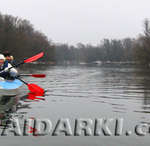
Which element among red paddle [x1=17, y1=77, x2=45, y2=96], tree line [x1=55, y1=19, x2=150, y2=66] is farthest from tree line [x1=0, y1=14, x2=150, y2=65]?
red paddle [x1=17, y1=77, x2=45, y2=96]

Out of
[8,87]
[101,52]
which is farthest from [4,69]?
[101,52]

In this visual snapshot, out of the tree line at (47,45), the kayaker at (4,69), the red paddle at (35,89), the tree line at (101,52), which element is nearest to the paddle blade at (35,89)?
the red paddle at (35,89)

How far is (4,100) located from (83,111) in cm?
318

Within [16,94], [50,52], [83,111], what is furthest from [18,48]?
[83,111]

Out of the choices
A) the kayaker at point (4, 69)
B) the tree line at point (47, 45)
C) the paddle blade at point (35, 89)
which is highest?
the tree line at point (47, 45)

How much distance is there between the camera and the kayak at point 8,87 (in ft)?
35.8

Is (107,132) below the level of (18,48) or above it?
below

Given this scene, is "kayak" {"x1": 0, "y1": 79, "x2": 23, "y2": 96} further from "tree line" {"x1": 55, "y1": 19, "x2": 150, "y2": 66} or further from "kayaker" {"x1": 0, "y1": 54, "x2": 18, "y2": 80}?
"tree line" {"x1": 55, "y1": 19, "x2": 150, "y2": 66}

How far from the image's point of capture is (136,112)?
27.2ft

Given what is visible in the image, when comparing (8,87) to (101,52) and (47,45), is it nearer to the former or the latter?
(47,45)

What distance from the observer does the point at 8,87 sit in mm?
10992

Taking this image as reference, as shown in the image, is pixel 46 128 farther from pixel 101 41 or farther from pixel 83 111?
pixel 101 41

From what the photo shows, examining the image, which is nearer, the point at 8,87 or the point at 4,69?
the point at 8,87

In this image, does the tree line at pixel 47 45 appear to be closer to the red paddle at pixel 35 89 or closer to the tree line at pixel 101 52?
the tree line at pixel 101 52
